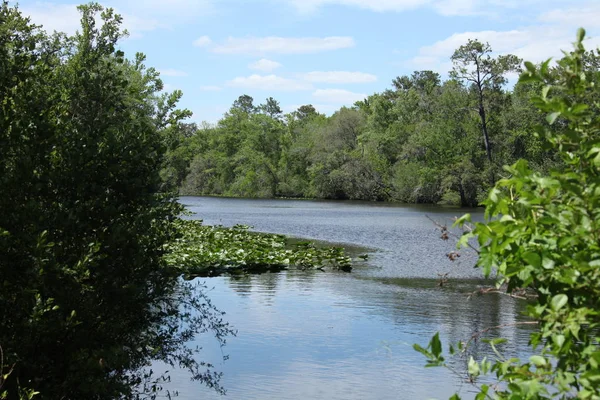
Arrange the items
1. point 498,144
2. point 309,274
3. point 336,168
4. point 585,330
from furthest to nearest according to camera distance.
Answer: point 336,168, point 498,144, point 309,274, point 585,330

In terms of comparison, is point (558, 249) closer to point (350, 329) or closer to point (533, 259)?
point (533, 259)

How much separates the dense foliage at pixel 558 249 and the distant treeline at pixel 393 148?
116 ft

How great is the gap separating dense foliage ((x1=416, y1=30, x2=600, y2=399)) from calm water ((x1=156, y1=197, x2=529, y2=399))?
3498 millimetres

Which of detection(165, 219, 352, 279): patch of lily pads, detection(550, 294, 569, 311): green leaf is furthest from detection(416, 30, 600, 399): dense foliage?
detection(165, 219, 352, 279): patch of lily pads

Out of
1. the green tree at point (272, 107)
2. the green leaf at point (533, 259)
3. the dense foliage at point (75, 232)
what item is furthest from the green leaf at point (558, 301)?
the green tree at point (272, 107)

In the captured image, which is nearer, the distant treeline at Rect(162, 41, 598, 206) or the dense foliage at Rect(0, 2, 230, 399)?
the dense foliage at Rect(0, 2, 230, 399)

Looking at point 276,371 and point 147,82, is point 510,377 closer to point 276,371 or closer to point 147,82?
point 276,371

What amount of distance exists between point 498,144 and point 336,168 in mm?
21222

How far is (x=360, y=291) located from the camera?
16.4m

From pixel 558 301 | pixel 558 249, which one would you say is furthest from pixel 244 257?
pixel 558 301

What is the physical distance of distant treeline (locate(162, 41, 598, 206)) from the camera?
58031 millimetres

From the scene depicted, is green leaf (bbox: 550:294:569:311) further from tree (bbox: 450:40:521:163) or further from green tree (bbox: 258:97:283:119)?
green tree (bbox: 258:97:283:119)

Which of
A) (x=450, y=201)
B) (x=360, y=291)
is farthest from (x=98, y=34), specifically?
(x=450, y=201)

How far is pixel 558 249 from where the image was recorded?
2494 mm
